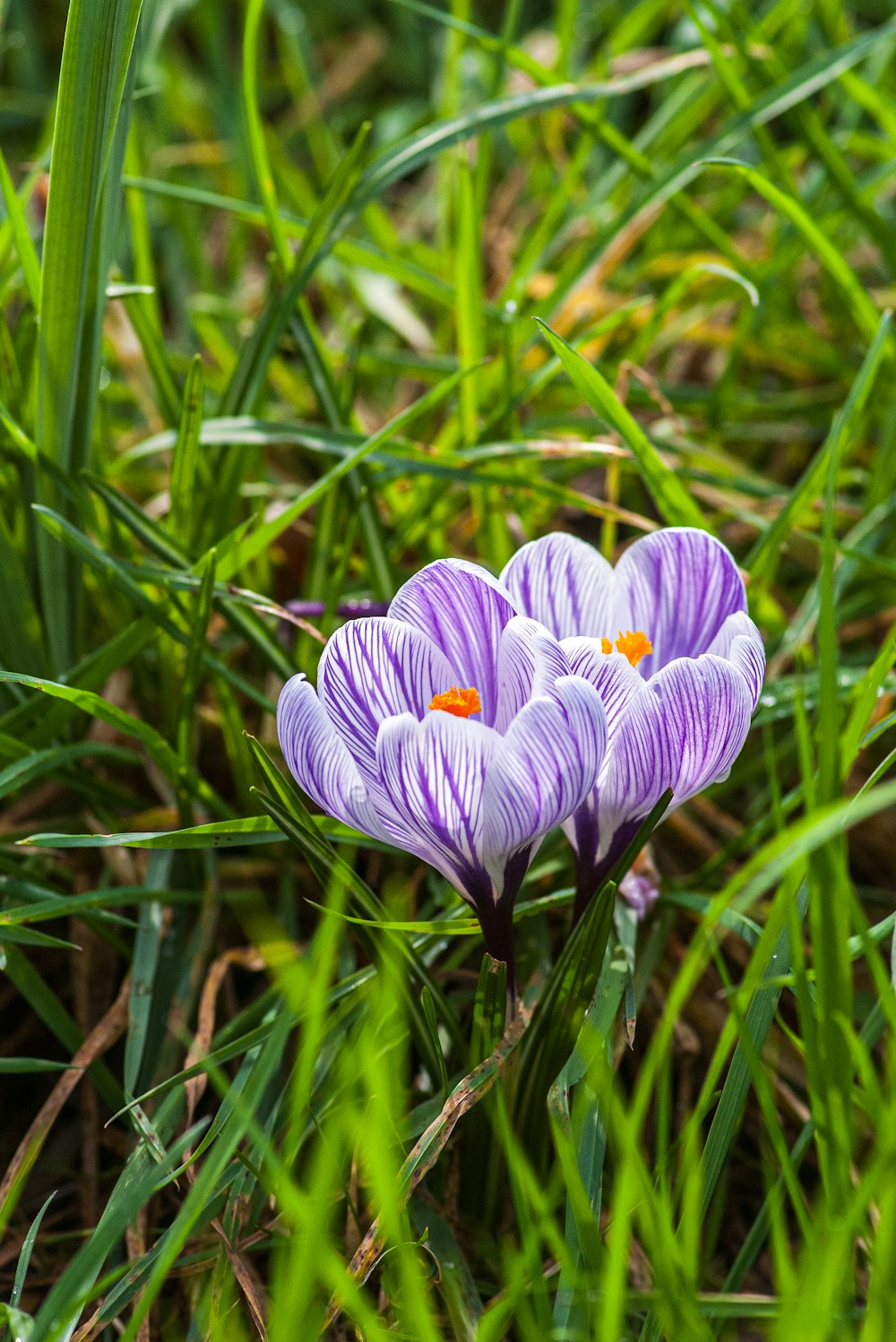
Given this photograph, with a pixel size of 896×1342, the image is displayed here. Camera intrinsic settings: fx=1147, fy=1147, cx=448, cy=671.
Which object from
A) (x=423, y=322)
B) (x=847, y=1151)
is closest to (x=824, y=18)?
(x=423, y=322)

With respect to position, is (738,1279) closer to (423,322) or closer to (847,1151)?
(847,1151)

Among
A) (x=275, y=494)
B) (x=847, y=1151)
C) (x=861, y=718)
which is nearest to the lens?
(x=847, y=1151)

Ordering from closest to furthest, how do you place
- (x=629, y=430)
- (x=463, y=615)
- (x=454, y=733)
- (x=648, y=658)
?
1. (x=454, y=733)
2. (x=463, y=615)
3. (x=648, y=658)
4. (x=629, y=430)

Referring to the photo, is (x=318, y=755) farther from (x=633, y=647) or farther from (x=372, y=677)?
(x=633, y=647)

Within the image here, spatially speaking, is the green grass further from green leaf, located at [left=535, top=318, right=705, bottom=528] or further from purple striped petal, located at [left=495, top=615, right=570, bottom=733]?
purple striped petal, located at [left=495, top=615, right=570, bottom=733]

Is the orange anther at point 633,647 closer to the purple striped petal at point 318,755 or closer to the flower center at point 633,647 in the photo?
the flower center at point 633,647

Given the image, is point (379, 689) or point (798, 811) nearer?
point (379, 689)

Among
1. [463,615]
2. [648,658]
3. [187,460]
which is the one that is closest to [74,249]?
[187,460]
